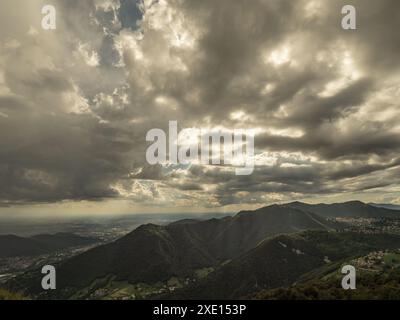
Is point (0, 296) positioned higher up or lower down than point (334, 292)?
higher up
